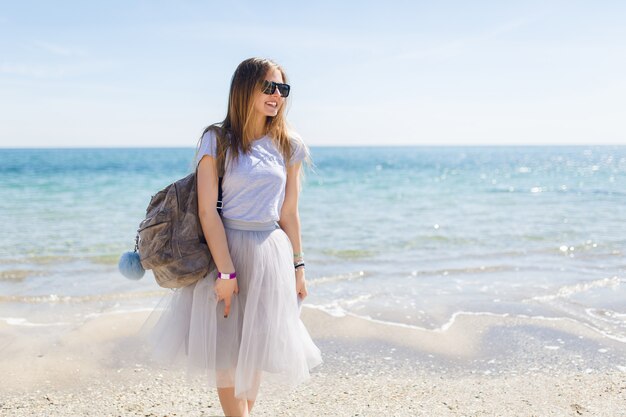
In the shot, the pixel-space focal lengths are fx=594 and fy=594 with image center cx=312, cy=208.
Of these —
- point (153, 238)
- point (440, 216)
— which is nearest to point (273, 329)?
point (153, 238)

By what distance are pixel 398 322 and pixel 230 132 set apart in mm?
3669

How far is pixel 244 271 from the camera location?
2.96 m

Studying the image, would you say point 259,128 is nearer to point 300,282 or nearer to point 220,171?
point 220,171

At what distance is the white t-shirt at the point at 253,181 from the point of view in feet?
9.53

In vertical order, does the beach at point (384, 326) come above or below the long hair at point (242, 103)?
below

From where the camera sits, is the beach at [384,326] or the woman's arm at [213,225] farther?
the beach at [384,326]

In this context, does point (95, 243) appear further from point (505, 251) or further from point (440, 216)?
point (440, 216)

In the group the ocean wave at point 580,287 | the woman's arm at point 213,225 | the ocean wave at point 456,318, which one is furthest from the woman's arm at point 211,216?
the ocean wave at point 580,287

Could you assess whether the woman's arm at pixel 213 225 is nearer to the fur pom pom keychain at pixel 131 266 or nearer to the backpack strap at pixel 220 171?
the backpack strap at pixel 220 171

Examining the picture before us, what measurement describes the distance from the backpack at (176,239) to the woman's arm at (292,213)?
43cm

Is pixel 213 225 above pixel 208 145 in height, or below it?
below

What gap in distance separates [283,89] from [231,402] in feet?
5.37

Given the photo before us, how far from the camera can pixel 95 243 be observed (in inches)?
425

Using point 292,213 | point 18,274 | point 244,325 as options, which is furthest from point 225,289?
point 18,274
